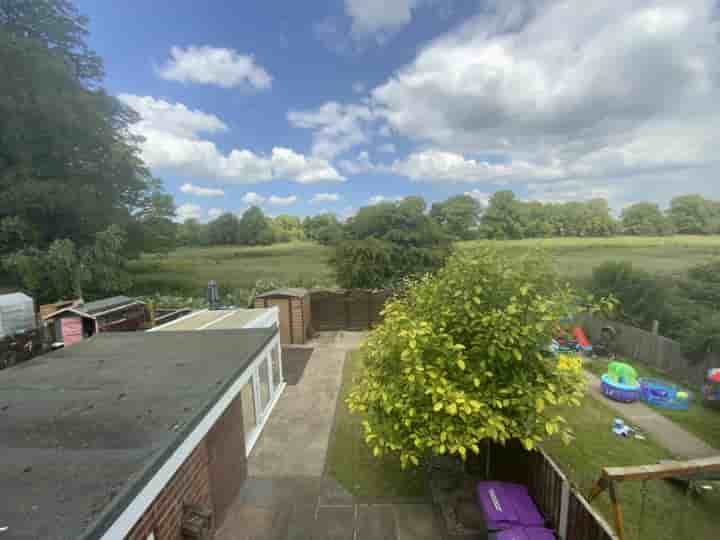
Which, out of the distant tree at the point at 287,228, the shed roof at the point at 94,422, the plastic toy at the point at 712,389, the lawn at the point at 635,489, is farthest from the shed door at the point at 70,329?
the distant tree at the point at 287,228

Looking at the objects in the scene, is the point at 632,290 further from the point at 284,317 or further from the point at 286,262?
the point at 286,262

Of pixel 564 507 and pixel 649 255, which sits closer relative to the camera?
pixel 564 507

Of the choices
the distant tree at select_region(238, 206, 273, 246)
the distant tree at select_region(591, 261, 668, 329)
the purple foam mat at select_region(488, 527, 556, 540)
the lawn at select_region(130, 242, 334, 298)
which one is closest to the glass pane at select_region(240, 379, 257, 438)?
the purple foam mat at select_region(488, 527, 556, 540)

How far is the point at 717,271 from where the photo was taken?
430 inches

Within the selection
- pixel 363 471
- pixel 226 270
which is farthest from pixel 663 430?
pixel 226 270

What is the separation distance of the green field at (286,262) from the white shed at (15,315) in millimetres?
8804

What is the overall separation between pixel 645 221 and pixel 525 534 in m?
32.5

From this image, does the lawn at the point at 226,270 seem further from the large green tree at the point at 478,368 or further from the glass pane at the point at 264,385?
the large green tree at the point at 478,368

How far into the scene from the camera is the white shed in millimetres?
10641

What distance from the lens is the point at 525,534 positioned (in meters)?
3.71

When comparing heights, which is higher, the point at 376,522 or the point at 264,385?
the point at 264,385

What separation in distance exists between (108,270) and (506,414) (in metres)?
19.8

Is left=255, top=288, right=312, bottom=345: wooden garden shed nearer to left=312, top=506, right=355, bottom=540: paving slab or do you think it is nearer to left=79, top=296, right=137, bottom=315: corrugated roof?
left=79, top=296, right=137, bottom=315: corrugated roof

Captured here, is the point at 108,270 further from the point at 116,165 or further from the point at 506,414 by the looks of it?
the point at 506,414
